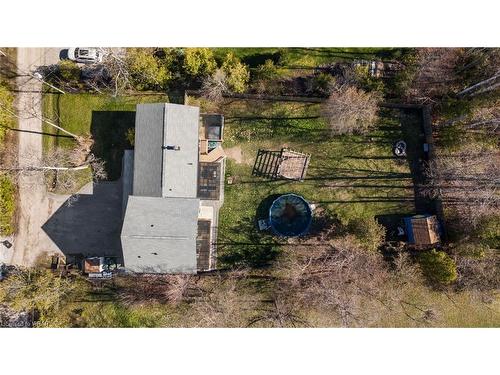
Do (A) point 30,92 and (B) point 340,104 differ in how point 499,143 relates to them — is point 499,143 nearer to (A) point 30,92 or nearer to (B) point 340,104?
(B) point 340,104

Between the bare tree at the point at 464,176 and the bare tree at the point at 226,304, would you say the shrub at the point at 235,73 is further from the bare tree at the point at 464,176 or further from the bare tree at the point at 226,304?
the bare tree at the point at 464,176

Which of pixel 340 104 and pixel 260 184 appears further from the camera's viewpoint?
pixel 260 184

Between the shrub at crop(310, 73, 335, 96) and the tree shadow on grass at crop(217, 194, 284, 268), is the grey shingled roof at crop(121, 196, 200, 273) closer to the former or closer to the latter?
the tree shadow on grass at crop(217, 194, 284, 268)

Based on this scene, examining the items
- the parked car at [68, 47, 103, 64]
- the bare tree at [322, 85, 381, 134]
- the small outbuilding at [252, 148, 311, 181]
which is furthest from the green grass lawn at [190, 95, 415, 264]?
the parked car at [68, 47, 103, 64]

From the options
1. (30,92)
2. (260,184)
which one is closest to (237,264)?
(260,184)

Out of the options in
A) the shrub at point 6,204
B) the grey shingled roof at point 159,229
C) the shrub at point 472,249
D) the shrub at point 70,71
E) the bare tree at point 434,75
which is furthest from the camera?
the shrub at point 6,204

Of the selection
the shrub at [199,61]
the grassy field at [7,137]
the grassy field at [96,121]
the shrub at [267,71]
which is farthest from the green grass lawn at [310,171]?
the grassy field at [7,137]
